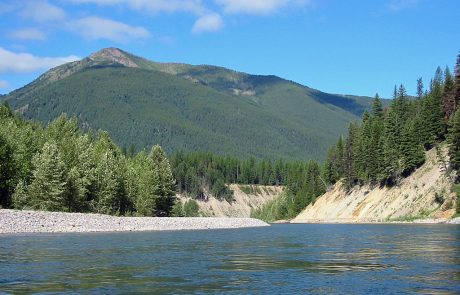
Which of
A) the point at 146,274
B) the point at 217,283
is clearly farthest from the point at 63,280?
the point at 217,283

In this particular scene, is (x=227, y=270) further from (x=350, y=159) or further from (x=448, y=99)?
(x=350, y=159)

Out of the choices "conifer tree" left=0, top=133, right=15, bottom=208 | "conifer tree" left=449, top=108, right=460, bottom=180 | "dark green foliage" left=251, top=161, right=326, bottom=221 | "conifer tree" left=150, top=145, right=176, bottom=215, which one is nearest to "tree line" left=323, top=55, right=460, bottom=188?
"conifer tree" left=449, top=108, right=460, bottom=180

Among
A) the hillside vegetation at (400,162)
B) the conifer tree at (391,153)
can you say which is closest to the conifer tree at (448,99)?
the hillside vegetation at (400,162)

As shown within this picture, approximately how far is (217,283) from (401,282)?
752 cm

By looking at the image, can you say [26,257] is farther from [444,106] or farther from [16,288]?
[444,106]

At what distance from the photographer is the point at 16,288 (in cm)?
2031

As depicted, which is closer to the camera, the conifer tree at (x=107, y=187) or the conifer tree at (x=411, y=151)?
the conifer tree at (x=107, y=187)

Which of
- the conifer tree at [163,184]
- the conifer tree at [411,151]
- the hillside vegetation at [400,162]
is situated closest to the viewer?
the hillside vegetation at [400,162]

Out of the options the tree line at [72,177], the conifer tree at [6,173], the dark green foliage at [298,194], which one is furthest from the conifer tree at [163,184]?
the dark green foliage at [298,194]

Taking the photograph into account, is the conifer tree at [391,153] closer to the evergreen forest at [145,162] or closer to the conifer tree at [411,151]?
the evergreen forest at [145,162]

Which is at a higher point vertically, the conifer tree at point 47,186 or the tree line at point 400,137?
the tree line at point 400,137

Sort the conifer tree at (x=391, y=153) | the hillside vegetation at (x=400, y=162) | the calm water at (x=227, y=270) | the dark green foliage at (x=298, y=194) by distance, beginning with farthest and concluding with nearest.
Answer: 1. the dark green foliage at (x=298, y=194)
2. the conifer tree at (x=391, y=153)
3. the hillside vegetation at (x=400, y=162)
4. the calm water at (x=227, y=270)

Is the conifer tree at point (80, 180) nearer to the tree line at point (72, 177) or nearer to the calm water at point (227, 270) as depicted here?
the tree line at point (72, 177)

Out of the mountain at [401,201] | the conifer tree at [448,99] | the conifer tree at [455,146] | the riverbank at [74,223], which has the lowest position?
the riverbank at [74,223]
